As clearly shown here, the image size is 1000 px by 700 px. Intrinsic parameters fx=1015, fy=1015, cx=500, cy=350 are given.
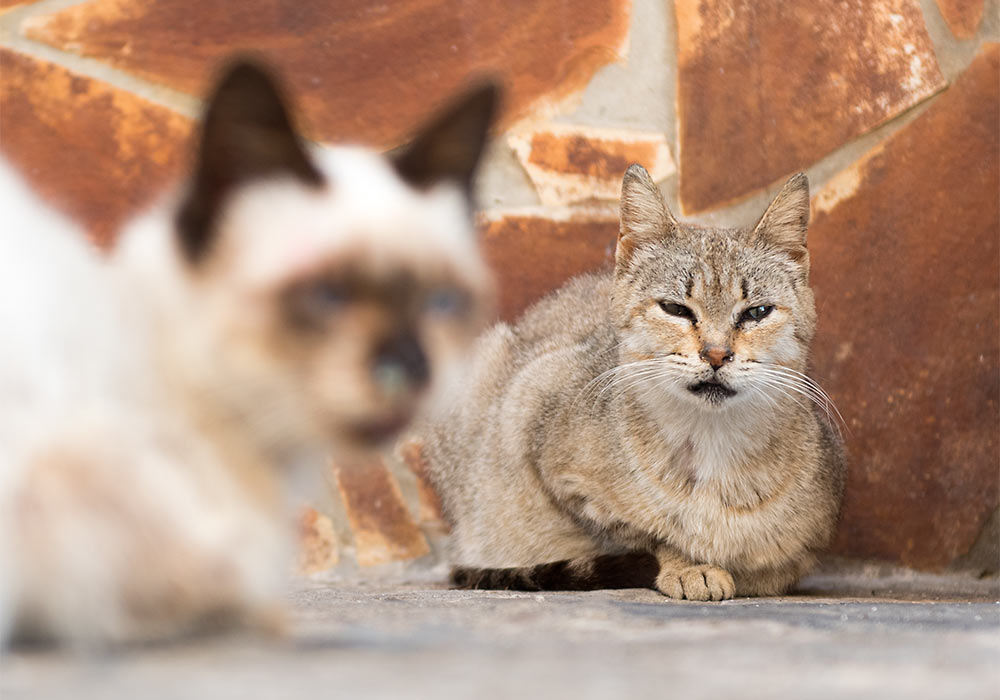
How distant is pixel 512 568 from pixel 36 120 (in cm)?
165

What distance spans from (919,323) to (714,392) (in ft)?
2.45

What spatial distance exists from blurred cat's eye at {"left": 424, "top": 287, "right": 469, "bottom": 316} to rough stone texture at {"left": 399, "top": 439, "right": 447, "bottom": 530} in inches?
69.6

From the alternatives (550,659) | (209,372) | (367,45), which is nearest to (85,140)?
(367,45)

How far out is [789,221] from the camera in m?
2.38

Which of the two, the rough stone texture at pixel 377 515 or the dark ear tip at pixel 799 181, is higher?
the dark ear tip at pixel 799 181

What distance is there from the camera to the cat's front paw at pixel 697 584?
218 cm

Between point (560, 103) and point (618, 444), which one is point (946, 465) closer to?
point (618, 444)

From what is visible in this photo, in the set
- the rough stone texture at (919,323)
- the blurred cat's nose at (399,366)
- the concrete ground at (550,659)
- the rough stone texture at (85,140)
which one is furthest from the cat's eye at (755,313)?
the rough stone texture at (85,140)

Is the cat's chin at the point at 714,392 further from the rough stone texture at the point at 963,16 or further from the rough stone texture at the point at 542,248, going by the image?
the rough stone texture at the point at 963,16

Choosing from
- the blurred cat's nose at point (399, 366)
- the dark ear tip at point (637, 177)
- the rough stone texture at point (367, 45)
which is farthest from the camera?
the rough stone texture at point (367, 45)

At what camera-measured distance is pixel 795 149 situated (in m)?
2.69

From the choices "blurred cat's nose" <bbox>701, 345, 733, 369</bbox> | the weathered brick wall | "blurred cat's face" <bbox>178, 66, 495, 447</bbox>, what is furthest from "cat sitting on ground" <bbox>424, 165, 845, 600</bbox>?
"blurred cat's face" <bbox>178, 66, 495, 447</bbox>

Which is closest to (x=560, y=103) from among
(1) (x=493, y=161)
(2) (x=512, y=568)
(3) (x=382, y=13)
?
(1) (x=493, y=161)

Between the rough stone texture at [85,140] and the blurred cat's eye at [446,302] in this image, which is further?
the rough stone texture at [85,140]
